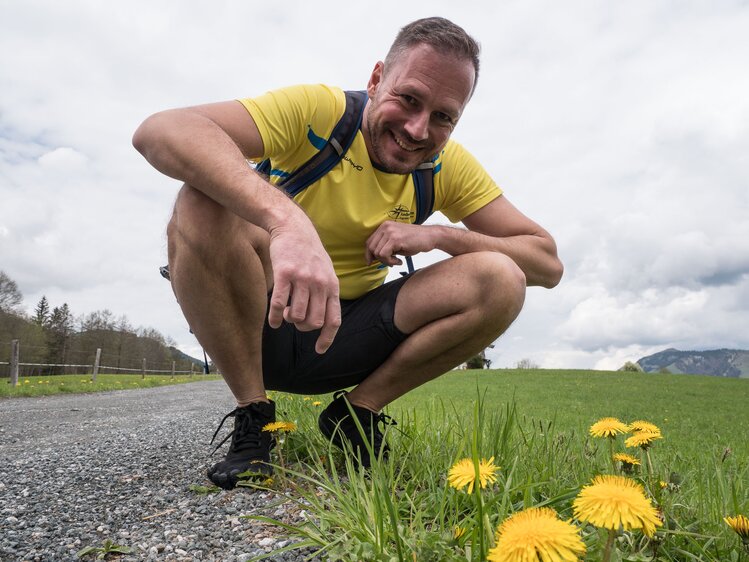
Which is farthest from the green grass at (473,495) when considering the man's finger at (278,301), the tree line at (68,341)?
the tree line at (68,341)

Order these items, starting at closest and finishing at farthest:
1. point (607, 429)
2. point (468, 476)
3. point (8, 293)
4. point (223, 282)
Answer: point (468, 476), point (607, 429), point (223, 282), point (8, 293)

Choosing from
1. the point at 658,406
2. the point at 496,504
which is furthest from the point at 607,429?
the point at 658,406

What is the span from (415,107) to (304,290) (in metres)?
1.42

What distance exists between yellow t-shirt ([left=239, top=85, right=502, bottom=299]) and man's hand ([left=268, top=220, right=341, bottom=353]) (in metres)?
0.91

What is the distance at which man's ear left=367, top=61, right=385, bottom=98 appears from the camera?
2.91 meters

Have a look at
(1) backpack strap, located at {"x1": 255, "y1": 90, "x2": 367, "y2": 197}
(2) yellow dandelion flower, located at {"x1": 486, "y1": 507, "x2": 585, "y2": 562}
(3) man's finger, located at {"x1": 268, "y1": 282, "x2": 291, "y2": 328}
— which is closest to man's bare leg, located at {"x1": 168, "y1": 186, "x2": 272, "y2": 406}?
(1) backpack strap, located at {"x1": 255, "y1": 90, "x2": 367, "y2": 197}

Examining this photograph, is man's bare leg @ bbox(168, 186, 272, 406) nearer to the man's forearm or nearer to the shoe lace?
the shoe lace

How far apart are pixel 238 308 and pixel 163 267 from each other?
1.83 feet

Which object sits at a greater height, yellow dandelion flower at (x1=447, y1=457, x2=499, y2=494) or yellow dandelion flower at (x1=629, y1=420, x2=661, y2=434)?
yellow dandelion flower at (x1=629, y1=420, x2=661, y2=434)

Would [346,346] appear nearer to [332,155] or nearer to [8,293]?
[332,155]

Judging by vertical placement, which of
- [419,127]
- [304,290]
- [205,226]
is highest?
[419,127]

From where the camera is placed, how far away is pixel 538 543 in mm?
850

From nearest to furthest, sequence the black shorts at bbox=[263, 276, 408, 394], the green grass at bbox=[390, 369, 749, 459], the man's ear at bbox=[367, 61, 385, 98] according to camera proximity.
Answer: the black shorts at bbox=[263, 276, 408, 394]
the man's ear at bbox=[367, 61, 385, 98]
the green grass at bbox=[390, 369, 749, 459]

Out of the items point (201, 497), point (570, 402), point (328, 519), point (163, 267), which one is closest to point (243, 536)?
point (328, 519)
